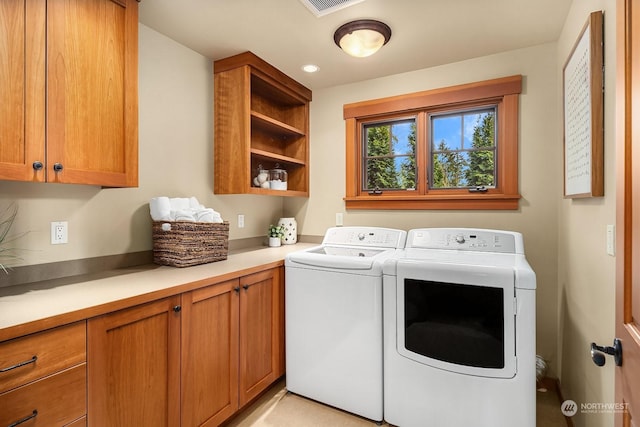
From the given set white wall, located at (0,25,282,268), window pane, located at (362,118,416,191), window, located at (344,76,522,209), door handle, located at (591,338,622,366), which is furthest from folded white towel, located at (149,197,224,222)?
door handle, located at (591,338,622,366)

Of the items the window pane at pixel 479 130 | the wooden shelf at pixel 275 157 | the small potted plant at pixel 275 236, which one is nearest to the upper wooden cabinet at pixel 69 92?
the wooden shelf at pixel 275 157

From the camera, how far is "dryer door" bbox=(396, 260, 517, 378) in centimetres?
157

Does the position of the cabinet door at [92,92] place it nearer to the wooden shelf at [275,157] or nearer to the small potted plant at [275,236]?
the wooden shelf at [275,157]

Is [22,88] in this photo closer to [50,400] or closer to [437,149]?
[50,400]

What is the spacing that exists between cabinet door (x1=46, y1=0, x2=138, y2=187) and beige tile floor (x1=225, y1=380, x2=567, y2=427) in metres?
1.53

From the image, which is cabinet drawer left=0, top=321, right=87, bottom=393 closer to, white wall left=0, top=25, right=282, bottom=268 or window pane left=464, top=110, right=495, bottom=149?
white wall left=0, top=25, right=282, bottom=268

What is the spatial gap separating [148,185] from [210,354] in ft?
3.63

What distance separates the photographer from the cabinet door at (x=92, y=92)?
4.50ft

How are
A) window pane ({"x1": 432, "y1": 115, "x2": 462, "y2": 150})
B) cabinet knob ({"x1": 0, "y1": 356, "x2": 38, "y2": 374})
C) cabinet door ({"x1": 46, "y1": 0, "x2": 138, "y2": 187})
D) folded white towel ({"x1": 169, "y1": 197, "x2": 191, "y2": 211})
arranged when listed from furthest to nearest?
1. window pane ({"x1": 432, "y1": 115, "x2": 462, "y2": 150})
2. folded white towel ({"x1": 169, "y1": 197, "x2": 191, "y2": 211})
3. cabinet door ({"x1": 46, "y1": 0, "x2": 138, "y2": 187})
4. cabinet knob ({"x1": 0, "y1": 356, "x2": 38, "y2": 374})

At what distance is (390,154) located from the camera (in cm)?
289

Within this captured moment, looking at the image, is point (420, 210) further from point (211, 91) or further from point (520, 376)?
point (211, 91)

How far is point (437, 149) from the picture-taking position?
268 cm

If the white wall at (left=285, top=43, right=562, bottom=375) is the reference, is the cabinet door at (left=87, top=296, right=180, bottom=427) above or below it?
below

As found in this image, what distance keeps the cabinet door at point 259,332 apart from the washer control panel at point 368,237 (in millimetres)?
604
